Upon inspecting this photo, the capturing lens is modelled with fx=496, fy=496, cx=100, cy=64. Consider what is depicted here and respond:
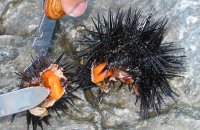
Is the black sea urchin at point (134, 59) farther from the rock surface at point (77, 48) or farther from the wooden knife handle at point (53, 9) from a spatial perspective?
the wooden knife handle at point (53, 9)

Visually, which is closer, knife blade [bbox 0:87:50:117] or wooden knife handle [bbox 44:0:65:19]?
knife blade [bbox 0:87:50:117]

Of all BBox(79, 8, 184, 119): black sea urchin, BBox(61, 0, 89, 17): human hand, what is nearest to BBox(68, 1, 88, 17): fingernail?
BBox(61, 0, 89, 17): human hand

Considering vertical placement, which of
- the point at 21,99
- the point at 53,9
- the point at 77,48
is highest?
the point at 53,9

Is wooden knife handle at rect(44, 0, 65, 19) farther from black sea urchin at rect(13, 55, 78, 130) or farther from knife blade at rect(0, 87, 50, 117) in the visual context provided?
knife blade at rect(0, 87, 50, 117)

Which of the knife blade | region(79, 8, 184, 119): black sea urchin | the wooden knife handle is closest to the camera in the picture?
the knife blade

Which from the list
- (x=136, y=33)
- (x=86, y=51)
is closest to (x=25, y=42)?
(x=86, y=51)

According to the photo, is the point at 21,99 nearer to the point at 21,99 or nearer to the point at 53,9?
the point at 21,99

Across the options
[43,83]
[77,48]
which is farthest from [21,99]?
[77,48]
